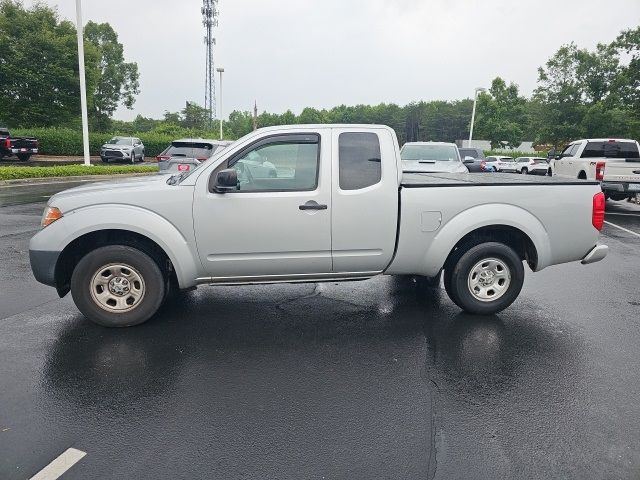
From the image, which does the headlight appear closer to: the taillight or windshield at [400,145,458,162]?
the taillight

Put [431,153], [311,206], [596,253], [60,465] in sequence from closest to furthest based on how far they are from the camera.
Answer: [60,465]
[311,206]
[596,253]
[431,153]

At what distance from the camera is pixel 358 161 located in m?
4.63

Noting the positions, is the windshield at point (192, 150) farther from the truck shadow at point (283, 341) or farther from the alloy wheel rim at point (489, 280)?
the alloy wheel rim at point (489, 280)

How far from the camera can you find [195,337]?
4.36 metres

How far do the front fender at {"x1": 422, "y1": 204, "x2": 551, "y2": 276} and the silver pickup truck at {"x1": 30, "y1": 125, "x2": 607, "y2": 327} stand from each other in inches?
0.5

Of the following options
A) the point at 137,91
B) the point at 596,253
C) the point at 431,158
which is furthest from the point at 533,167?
the point at 137,91

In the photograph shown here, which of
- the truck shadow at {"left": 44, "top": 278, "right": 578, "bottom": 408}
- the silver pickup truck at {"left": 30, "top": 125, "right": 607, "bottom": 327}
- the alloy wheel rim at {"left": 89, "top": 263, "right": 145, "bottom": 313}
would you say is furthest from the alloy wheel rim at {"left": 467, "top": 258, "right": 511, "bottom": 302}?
the alloy wheel rim at {"left": 89, "top": 263, "right": 145, "bottom": 313}

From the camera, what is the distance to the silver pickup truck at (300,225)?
4375 mm

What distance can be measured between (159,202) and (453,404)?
3.12 metres

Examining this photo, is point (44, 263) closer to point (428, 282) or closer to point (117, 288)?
point (117, 288)

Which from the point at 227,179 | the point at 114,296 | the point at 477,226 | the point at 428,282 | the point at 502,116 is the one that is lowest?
the point at 428,282

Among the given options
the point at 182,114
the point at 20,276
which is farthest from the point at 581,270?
the point at 182,114

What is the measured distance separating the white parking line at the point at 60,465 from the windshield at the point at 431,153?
10660 millimetres

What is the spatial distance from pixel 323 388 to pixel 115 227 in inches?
96.4
